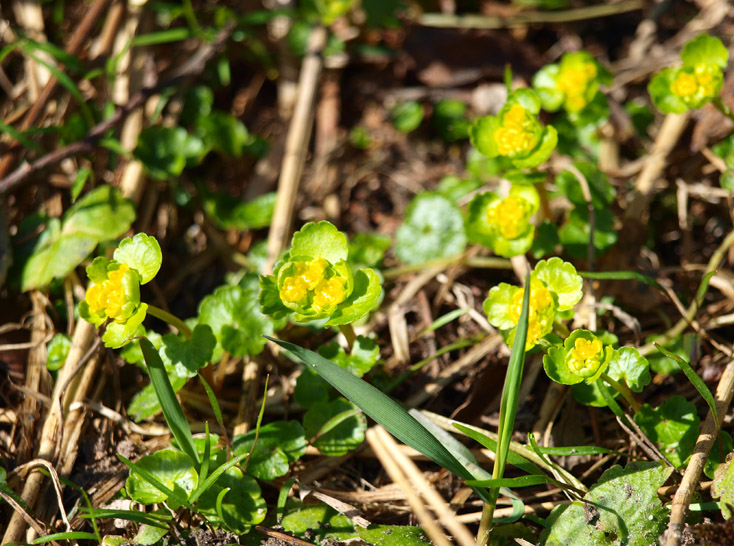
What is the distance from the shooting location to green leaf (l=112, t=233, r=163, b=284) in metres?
1.75

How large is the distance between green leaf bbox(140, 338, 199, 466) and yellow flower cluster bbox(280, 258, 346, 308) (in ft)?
1.36

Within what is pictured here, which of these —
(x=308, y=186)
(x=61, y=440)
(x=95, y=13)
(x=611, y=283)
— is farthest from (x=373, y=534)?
(x=95, y=13)

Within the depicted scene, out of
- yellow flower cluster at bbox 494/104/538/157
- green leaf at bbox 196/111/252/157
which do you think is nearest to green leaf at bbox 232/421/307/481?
yellow flower cluster at bbox 494/104/538/157

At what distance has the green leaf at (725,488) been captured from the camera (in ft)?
5.17

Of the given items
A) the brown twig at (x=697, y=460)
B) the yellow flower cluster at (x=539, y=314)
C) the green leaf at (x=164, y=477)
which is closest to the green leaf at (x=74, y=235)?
the green leaf at (x=164, y=477)

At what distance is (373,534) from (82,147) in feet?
6.29

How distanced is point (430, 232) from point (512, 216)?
0.55 m

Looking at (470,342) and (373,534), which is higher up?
(470,342)

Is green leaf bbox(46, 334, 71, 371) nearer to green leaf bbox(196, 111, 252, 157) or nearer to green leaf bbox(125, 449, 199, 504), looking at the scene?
green leaf bbox(125, 449, 199, 504)

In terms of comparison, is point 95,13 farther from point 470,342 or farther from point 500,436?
point 500,436

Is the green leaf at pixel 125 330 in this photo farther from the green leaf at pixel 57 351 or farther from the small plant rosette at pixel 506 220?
the small plant rosette at pixel 506 220

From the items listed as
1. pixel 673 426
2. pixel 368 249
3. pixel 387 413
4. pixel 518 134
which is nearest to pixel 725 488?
pixel 673 426

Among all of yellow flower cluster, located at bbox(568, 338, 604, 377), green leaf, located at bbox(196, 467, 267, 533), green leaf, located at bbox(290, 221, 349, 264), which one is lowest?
green leaf, located at bbox(196, 467, 267, 533)

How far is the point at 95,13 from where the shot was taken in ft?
9.30
